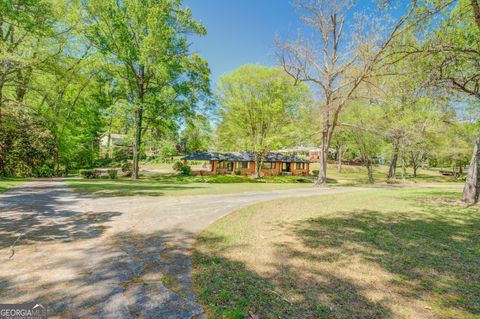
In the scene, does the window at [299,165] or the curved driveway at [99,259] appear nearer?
the curved driveway at [99,259]

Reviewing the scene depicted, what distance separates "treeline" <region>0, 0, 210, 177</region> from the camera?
1870 cm

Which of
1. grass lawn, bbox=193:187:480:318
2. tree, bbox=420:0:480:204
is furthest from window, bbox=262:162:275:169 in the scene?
grass lawn, bbox=193:187:480:318

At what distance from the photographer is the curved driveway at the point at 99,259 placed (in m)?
3.14

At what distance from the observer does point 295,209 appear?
9.81m

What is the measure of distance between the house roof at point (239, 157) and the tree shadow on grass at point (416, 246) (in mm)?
29687

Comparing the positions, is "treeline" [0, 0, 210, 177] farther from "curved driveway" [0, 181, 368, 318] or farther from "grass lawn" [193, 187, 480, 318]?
"grass lawn" [193, 187, 480, 318]

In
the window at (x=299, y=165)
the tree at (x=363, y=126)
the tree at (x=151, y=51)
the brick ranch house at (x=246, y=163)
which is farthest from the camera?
the window at (x=299, y=165)

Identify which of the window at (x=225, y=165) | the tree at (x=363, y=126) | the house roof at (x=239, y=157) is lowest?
the window at (x=225, y=165)

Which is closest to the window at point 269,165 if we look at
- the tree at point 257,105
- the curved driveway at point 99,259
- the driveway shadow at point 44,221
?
the tree at point 257,105

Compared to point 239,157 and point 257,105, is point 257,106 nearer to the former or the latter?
point 257,105

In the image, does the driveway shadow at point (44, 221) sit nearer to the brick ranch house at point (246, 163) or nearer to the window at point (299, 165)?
the brick ranch house at point (246, 163)

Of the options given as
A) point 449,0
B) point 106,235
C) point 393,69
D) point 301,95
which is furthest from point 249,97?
point 106,235

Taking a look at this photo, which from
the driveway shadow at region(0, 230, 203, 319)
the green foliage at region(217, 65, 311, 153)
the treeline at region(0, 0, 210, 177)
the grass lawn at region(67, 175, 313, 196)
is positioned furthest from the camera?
the green foliage at region(217, 65, 311, 153)

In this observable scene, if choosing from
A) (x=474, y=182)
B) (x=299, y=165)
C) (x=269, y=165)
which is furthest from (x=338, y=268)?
(x=299, y=165)
